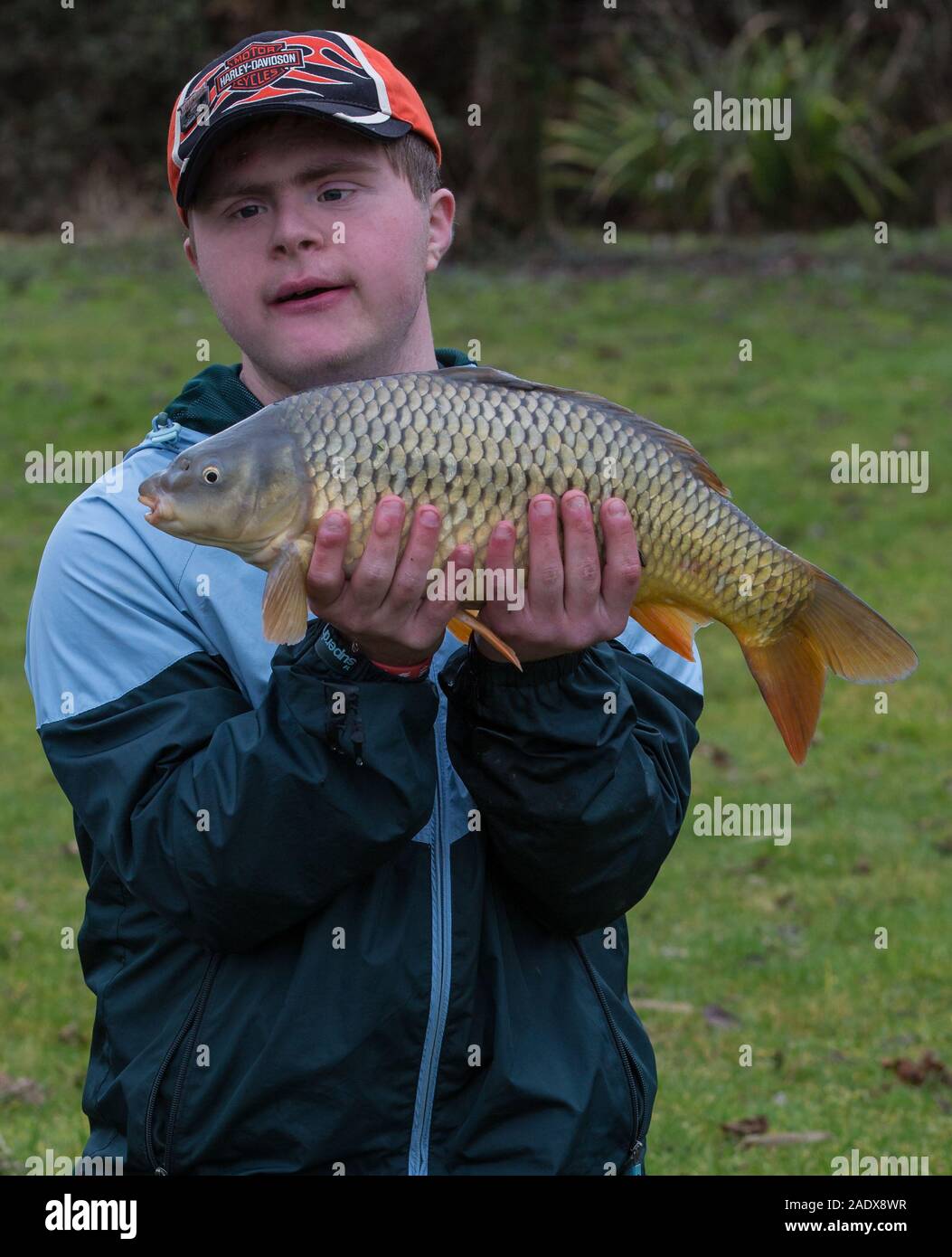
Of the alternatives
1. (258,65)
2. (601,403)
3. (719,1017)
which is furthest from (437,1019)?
(719,1017)

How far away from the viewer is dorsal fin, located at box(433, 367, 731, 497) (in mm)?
2074

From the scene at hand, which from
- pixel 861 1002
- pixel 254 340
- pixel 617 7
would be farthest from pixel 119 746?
pixel 617 7

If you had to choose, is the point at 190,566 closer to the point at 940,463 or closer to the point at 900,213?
the point at 940,463

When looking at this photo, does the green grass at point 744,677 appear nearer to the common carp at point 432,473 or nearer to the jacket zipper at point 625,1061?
the jacket zipper at point 625,1061

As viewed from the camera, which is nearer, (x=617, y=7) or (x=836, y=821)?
(x=836, y=821)

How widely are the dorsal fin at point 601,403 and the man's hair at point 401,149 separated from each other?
0.46 m

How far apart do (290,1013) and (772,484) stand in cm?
771

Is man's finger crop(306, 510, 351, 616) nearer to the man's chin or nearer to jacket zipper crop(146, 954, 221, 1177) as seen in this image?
the man's chin

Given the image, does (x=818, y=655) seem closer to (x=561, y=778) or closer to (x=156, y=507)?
(x=561, y=778)

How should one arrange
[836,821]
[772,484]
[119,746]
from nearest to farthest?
1. [119,746]
2. [836,821]
3. [772,484]

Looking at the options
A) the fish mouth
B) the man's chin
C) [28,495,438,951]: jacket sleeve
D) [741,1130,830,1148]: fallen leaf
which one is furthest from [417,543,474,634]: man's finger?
[741,1130,830,1148]: fallen leaf

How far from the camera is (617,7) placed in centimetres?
1909

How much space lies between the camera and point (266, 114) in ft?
7.63

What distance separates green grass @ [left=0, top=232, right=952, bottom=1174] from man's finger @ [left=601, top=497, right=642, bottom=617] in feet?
7.60
